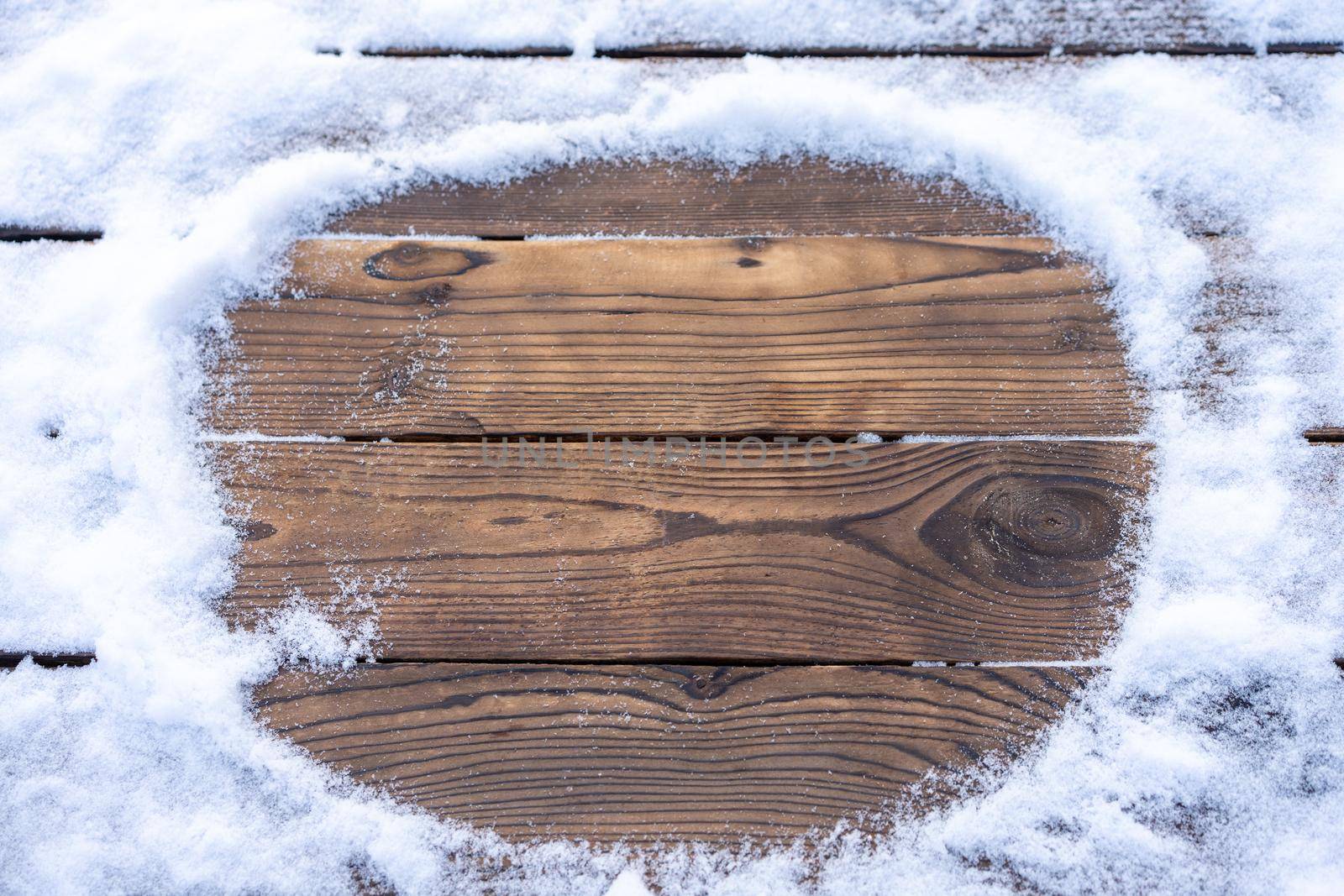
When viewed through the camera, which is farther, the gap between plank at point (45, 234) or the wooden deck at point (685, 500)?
the gap between plank at point (45, 234)

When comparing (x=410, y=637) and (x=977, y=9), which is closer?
(x=410, y=637)

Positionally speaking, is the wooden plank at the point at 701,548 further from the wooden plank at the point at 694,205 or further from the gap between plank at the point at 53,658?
the wooden plank at the point at 694,205

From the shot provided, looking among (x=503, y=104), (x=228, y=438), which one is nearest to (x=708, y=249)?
(x=503, y=104)

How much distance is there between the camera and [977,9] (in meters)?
1.12

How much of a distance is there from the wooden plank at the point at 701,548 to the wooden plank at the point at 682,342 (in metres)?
0.04

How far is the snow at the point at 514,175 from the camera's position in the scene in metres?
0.86

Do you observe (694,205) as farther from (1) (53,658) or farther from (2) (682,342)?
(1) (53,658)

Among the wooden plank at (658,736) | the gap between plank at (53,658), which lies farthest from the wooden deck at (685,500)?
the gap between plank at (53,658)

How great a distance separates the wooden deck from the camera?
0.88 metres

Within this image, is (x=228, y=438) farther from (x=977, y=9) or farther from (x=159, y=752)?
(x=977, y=9)

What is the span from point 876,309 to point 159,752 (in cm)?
100

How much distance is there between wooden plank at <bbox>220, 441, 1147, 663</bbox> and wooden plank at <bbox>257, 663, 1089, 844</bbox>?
3 centimetres

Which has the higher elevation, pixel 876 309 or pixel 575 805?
pixel 876 309

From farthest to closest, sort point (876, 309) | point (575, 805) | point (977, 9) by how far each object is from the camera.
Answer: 1. point (977, 9)
2. point (876, 309)
3. point (575, 805)
